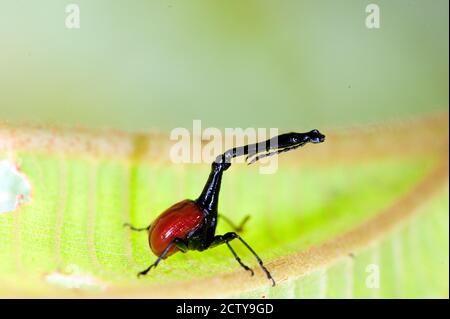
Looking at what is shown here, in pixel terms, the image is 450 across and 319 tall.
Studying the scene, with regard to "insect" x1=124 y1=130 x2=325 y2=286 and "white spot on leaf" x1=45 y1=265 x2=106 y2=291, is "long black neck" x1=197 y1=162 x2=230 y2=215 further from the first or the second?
"white spot on leaf" x1=45 y1=265 x2=106 y2=291

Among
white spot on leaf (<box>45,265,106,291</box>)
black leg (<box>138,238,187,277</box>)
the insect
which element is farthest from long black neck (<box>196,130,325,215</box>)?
white spot on leaf (<box>45,265,106,291</box>)

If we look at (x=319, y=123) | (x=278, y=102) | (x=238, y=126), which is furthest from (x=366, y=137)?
(x=238, y=126)

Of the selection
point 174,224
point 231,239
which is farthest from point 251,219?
point 174,224

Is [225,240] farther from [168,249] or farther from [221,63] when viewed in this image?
[221,63]

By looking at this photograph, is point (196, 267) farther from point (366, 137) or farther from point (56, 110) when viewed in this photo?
point (366, 137)
